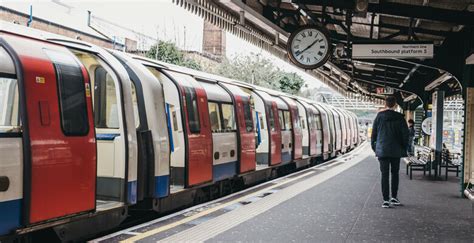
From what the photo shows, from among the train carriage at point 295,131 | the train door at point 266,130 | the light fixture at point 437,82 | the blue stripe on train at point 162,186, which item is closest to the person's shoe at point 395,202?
the blue stripe on train at point 162,186

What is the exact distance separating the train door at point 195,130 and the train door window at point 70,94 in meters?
2.55

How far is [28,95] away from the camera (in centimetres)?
→ 491

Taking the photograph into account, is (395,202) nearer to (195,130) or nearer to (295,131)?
(195,130)

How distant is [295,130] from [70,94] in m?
11.0

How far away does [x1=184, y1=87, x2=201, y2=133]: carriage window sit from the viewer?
8.44 metres

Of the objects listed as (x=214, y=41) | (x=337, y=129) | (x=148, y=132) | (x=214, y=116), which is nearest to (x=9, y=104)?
(x=148, y=132)

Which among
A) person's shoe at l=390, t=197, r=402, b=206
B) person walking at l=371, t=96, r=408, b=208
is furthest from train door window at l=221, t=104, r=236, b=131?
person's shoe at l=390, t=197, r=402, b=206

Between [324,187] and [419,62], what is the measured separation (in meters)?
3.51

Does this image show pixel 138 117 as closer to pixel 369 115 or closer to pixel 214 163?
pixel 214 163

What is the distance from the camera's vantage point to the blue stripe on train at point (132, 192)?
21.3 ft

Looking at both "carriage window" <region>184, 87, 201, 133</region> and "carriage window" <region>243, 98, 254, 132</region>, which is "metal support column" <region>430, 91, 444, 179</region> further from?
"carriage window" <region>184, 87, 201, 133</region>

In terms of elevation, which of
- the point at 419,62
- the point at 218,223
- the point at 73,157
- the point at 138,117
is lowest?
the point at 218,223

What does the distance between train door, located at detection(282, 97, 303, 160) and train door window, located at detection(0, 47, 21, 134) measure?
1118cm

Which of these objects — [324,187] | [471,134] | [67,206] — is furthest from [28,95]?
[471,134]
